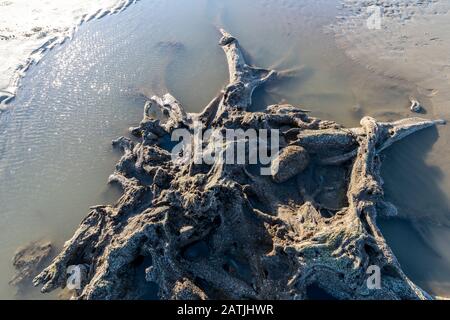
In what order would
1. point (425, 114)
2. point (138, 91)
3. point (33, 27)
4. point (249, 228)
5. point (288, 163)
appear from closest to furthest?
1. point (249, 228)
2. point (288, 163)
3. point (425, 114)
4. point (138, 91)
5. point (33, 27)

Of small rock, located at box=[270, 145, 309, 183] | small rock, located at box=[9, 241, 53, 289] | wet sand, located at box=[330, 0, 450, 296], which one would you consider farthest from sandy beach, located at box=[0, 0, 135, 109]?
wet sand, located at box=[330, 0, 450, 296]

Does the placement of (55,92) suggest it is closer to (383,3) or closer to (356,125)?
(356,125)

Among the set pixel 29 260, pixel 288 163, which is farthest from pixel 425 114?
pixel 29 260

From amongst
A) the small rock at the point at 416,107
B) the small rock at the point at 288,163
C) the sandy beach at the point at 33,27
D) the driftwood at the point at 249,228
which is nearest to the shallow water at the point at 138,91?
the small rock at the point at 416,107

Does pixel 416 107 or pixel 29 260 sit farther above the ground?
pixel 416 107

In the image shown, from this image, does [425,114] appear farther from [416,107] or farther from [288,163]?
[288,163]

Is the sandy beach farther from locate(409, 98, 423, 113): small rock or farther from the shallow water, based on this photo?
locate(409, 98, 423, 113): small rock
